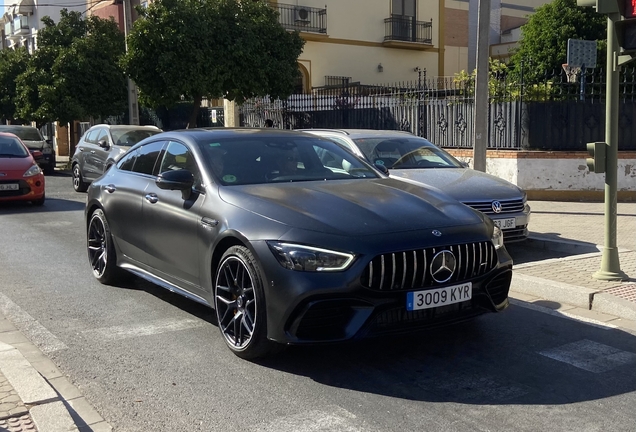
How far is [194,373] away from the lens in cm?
485

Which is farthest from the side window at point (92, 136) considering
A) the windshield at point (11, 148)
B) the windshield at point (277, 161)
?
the windshield at point (277, 161)

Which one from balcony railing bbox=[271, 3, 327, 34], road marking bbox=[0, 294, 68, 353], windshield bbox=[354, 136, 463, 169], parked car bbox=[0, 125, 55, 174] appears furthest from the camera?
balcony railing bbox=[271, 3, 327, 34]

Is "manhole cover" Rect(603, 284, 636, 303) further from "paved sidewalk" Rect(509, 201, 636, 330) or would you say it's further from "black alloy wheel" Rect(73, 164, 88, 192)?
"black alloy wheel" Rect(73, 164, 88, 192)

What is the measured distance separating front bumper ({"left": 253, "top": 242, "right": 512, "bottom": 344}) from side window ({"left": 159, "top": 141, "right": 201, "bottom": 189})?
1.31 metres

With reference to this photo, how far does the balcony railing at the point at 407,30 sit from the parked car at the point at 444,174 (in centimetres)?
2174

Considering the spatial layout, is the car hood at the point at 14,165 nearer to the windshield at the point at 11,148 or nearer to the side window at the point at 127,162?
the windshield at the point at 11,148

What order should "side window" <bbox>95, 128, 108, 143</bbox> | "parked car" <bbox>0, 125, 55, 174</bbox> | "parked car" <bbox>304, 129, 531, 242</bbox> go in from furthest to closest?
"parked car" <bbox>0, 125, 55, 174</bbox>
"side window" <bbox>95, 128, 108, 143</bbox>
"parked car" <bbox>304, 129, 531, 242</bbox>

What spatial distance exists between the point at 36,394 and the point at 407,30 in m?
29.9

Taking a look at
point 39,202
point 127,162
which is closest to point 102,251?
point 127,162

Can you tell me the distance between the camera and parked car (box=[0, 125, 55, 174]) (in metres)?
22.3

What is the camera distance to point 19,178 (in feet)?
44.4

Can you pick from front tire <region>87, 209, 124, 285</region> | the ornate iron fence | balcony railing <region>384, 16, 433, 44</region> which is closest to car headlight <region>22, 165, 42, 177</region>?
front tire <region>87, 209, 124, 285</region>

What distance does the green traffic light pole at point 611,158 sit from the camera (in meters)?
6.84

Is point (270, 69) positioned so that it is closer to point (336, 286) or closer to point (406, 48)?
point (406, 48)
